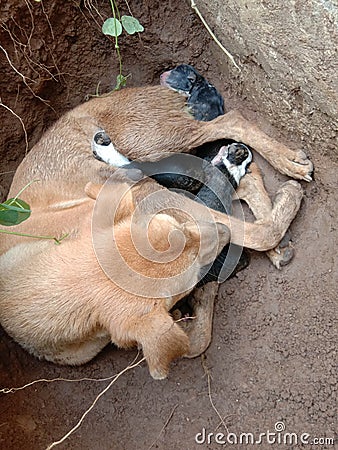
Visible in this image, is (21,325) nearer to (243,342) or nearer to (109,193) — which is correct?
(109,193)

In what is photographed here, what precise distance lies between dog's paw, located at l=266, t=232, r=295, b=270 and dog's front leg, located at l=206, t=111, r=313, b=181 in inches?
16.1

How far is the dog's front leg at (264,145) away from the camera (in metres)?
3.66

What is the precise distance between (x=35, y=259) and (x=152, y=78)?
1.87 metres

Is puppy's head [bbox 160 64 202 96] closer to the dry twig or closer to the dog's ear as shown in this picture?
the dry twig

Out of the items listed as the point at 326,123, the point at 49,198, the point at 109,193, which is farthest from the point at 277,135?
the point at 49,198

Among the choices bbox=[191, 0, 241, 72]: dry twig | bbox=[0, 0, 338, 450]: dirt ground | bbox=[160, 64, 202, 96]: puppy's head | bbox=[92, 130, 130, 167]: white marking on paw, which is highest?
bbox=[191, 0, 241, 72]: dry twig

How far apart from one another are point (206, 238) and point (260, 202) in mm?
742

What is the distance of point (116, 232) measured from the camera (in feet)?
10.1

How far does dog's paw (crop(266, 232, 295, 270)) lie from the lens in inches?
147

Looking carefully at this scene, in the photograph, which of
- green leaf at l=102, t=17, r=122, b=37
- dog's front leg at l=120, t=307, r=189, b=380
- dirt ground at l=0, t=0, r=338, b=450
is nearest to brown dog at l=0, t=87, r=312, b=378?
dog's front leg at l=120, t=307, r=189, b=380

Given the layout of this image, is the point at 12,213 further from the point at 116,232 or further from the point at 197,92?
the point at 197,92

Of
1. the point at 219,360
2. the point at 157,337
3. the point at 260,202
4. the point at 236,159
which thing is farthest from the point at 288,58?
the point at 219,360

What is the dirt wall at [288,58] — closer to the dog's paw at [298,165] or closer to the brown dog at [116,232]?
the dog's paw at [298,165]

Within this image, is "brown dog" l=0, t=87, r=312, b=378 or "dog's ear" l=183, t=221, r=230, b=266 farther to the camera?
"dog's ear" l=183, t=221, r=230, b=266
